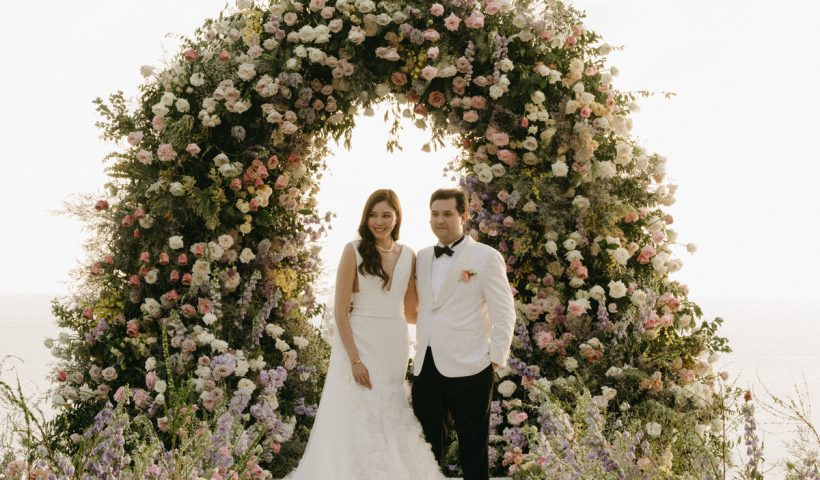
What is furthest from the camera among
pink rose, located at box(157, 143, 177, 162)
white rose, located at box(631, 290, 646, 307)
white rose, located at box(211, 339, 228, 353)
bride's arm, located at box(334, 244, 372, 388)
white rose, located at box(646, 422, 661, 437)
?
pink rose, located at box(157, 143, 177, 162)

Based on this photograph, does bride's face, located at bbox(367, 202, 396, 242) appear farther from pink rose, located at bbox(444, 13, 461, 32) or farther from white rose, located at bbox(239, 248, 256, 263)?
pink rose, located at bbox(444, 13, 461, 32)

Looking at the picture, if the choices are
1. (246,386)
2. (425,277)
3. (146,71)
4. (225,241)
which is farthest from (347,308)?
(146,71)

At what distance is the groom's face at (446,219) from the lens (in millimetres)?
4355

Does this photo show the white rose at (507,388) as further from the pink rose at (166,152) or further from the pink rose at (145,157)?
the pink rose at (145,157)

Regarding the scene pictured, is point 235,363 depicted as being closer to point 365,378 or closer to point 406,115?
point 365,378

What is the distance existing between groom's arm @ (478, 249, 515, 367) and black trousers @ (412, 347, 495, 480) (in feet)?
0.52

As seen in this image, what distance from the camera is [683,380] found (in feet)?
18.1

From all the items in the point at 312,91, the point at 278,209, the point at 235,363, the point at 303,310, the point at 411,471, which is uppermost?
the point at 312,91

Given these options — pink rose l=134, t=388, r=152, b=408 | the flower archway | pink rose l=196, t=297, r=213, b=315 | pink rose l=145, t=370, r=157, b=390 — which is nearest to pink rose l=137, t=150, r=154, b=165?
the flower archway

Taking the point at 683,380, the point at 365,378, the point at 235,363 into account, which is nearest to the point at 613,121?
the point at 683,380

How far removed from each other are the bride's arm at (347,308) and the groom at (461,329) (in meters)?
0.36

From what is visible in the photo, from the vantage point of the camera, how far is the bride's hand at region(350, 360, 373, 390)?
459cm

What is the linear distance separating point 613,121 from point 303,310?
295cm

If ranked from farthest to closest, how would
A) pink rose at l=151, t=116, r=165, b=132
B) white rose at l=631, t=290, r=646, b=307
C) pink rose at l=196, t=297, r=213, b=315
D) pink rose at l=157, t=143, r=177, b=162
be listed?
1. pink rose at l=151, t=116, r=165, b=132
2. pink rose at l=157, t=143, r=177, b=162
3. pink rose at l=196, t=297, r=213, b=315
4. white rose at l=631, t=290, r=646, b=307
